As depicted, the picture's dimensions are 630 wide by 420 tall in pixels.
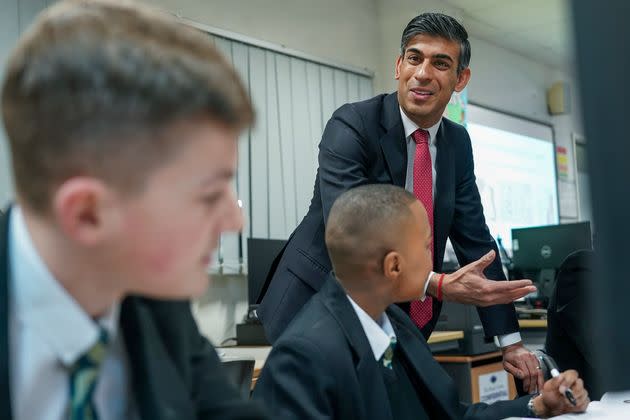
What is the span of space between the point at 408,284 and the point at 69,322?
92 cm

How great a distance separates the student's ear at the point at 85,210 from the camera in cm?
60

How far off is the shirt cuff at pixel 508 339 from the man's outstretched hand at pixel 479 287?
0.27 m

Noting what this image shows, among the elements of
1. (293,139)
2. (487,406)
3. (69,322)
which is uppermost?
(293,139)

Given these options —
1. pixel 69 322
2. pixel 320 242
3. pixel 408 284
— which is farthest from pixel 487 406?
pixel 69 322

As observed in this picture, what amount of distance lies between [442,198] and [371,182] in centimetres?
22

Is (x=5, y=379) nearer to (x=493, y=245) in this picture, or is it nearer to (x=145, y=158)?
(x=145, y=158)

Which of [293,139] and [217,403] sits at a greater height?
[293,139]

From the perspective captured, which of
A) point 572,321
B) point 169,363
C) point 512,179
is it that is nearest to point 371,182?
point 572,321

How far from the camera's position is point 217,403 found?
0.79m

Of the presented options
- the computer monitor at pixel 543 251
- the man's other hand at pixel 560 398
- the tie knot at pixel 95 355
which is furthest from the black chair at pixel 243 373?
the computer monitor at pixel 543 251

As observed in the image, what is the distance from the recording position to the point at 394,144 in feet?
6.23

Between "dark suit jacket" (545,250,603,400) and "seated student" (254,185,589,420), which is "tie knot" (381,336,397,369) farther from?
"dark suit jacket" (545,250,603,400)

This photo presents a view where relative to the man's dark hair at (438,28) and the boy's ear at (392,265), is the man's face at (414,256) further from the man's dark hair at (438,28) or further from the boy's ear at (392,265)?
the man's dark hair at (438,28)

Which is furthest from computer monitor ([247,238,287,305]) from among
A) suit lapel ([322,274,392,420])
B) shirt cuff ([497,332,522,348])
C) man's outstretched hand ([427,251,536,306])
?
suit lapel ([322,274,392,420])
